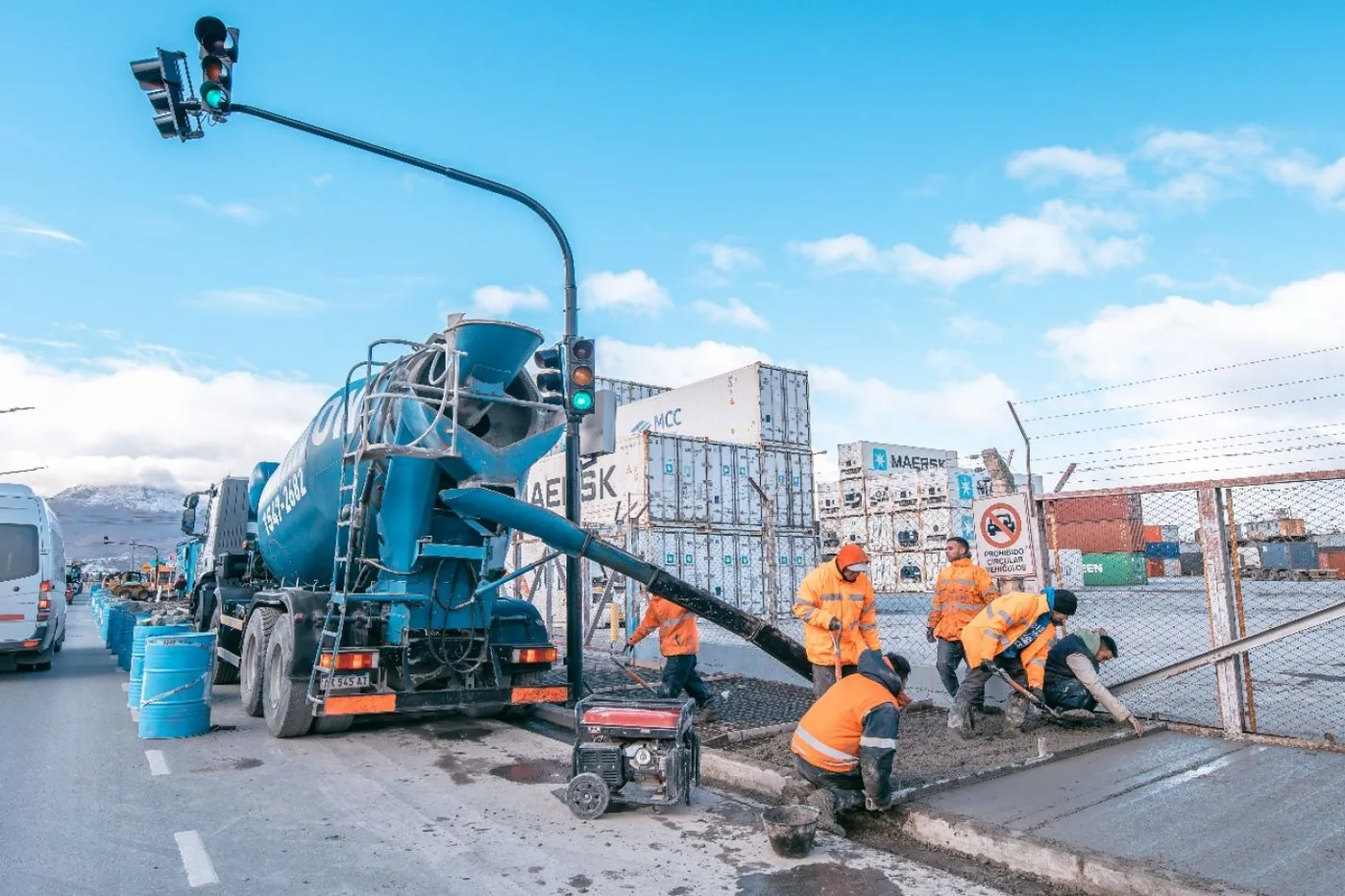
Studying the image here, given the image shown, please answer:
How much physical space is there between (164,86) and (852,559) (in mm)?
6962

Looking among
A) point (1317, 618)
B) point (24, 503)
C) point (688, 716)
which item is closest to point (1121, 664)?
point (1317, 618)

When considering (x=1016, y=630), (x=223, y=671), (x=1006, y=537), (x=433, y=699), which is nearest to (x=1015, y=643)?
(x=1016, y=630)

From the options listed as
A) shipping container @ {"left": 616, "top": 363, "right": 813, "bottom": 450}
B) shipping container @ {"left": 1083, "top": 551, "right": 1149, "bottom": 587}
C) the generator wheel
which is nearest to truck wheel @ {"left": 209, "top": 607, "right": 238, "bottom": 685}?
the generator wheel

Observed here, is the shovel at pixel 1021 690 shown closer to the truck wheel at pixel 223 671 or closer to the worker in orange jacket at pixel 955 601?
the worker in orange jacket at pixel 955 601

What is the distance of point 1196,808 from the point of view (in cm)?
500

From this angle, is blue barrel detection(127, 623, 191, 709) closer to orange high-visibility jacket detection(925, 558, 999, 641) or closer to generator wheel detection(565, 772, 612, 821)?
generator wheel detection(565, 772, 612, 821)

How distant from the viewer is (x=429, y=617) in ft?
25.4

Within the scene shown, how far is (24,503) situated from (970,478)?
80.8 feet

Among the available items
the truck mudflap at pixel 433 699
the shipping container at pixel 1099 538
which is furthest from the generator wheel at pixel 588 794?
the shipping container at pixel 1099 538

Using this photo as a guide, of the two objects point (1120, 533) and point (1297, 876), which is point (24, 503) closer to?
point (1297, 876)

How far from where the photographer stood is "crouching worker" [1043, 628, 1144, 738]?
23.1 feet

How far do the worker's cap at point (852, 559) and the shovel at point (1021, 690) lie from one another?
1631 millimetres

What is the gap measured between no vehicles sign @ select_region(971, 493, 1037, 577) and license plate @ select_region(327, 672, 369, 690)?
18.6 ft

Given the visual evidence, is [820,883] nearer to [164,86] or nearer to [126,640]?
[164,86]
